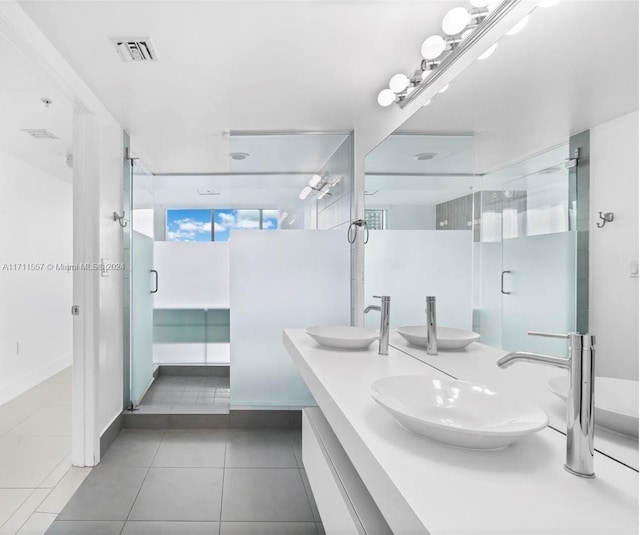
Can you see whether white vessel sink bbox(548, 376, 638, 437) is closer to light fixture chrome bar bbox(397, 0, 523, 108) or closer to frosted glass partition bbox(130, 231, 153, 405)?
light fixture chrome bar bbox(397, 0, 523, 108)

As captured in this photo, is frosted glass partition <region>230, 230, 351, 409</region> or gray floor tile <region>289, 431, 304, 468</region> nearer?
gray floor tile <region>289, 431, 304, 468</region>

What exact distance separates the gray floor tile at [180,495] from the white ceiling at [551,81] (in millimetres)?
2014

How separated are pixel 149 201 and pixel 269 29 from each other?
2.52 m

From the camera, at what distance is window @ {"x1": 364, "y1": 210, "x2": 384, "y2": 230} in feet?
7.67

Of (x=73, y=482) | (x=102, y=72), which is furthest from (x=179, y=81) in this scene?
(x=73, y=482)

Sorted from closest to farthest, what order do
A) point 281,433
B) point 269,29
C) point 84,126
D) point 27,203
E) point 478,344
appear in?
point 478,344, point 269,29, point 84,126, point 281,433, point 27,203

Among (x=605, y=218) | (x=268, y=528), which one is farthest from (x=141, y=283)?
(x=605, y=218)

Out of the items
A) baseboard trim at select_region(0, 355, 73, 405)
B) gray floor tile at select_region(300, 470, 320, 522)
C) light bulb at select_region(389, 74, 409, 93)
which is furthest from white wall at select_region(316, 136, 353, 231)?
baseboard trim at select_region(0, 355, 73, 405)

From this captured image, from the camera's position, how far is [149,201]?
12.4 ft

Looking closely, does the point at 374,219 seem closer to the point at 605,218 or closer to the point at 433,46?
the point at 433,46

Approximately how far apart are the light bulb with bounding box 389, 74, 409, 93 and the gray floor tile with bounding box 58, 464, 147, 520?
2499 mm

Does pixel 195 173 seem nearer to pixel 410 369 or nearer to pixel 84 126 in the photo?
pixel 84 126

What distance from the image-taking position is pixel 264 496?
209 cm

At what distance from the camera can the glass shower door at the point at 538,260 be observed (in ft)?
2.97
